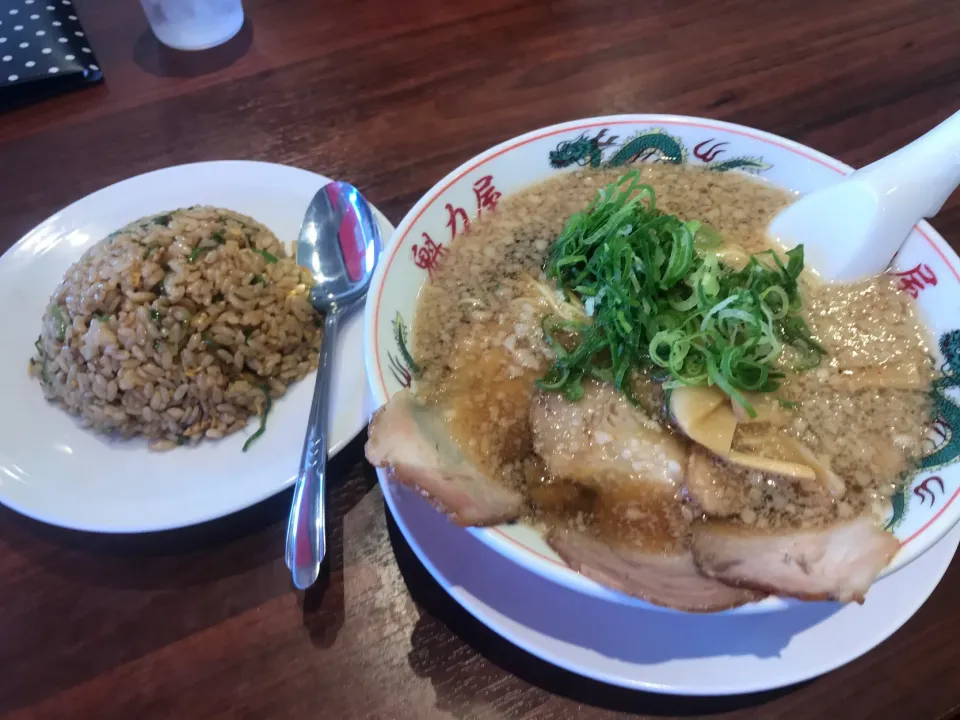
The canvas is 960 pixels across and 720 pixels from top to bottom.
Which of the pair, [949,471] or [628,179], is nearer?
[949,471]

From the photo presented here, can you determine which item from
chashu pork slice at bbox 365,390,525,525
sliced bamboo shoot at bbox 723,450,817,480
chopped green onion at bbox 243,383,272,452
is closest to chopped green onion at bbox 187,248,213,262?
chopped green onion at bbox 243,383,272,452

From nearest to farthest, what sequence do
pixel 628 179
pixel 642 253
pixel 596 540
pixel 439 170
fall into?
pixel 596 540
pixel 642 253
pixel 628 179
pixel 439 170

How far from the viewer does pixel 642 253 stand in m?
0.88

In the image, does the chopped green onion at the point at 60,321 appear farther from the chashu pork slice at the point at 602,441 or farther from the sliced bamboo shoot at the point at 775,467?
the sliced bamboo shoot at the point at 775,467

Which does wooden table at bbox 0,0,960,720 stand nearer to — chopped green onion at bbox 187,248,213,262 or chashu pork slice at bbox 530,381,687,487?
chashu pork slice at bbox 530,381,687,487

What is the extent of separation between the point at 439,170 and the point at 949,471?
1.05 meters

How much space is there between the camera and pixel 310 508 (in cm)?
91

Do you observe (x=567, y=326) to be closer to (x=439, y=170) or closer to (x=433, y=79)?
(x=439, y=170)

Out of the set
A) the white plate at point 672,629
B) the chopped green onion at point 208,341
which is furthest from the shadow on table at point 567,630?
the chopped green onion at point 208,341

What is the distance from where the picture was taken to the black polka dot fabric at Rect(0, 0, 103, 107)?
1511 millimetres

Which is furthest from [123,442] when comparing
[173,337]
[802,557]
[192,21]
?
[192,21]

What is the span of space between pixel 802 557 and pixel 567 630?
282 mm

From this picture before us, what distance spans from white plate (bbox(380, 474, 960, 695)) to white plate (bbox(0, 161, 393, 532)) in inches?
11.4

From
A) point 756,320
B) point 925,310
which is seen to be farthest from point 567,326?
point 925,310
